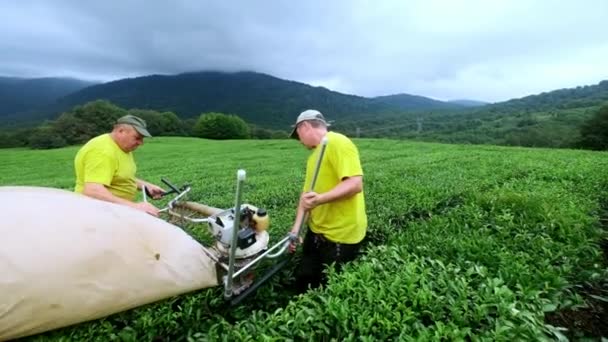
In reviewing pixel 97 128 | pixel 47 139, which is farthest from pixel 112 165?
pixel 97 128

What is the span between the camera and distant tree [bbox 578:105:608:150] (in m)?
38.8

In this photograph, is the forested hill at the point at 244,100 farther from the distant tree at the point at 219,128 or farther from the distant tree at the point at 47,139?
the distant tree at the point at 47,139

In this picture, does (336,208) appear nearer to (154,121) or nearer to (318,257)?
(318,257)

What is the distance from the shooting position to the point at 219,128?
6694 centimetres

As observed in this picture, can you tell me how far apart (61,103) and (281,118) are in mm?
134424

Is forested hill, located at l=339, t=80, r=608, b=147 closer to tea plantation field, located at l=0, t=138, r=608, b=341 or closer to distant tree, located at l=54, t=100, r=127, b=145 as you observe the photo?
tea plantation field, located at l=0, t=138, r=608, b=341

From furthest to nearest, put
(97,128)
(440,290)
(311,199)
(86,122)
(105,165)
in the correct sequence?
(86,122), (97,128), (105,165), (311,199), (440,290)

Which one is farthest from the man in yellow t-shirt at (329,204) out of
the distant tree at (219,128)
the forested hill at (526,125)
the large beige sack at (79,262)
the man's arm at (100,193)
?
the distant tree at (219,128)

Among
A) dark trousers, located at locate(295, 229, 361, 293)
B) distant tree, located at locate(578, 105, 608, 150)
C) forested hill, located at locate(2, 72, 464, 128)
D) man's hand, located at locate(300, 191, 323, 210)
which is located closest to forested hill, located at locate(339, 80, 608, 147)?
distant tree, located at locate(578, 105, 608, 150)

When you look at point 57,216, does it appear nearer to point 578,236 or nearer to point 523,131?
point 578,236

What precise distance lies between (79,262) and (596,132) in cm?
5023

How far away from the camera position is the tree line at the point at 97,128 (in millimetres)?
55281

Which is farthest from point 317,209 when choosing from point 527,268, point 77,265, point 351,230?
point 77,265

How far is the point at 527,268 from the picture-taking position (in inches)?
134
